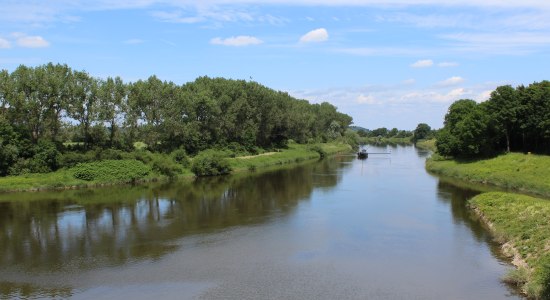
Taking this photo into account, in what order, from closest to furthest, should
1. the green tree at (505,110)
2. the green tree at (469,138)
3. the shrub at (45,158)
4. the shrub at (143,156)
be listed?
the shrub at (45,158) < the green tree at (505,110) < the shrub at (143,156) < the green tree at (469,138)

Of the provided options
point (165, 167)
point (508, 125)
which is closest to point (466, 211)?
point (508, 125)

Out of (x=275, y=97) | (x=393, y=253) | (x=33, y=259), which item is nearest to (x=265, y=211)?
(x=393, y=253)

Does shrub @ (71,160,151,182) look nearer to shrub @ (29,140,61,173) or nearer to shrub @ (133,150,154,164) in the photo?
shrub @ (133,150,154,164)

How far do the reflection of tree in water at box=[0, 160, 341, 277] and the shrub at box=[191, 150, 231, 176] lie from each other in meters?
6.51

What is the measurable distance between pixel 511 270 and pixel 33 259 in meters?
24.3

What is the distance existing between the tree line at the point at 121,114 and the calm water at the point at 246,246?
1014 centimetres

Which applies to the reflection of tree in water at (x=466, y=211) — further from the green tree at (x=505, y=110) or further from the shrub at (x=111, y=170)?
the shrub at (x=111, y=170)

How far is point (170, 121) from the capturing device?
70000 millimetres

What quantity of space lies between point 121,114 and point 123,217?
30465mm

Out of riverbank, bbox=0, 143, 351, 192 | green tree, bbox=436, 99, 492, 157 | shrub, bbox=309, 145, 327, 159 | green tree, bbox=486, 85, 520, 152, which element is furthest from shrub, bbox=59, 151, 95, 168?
shrub, bbox=309, 145, 327, 159

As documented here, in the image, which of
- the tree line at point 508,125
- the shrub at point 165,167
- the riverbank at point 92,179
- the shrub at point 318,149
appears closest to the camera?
the riverbank at point 92,179

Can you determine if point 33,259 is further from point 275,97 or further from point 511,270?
point 275,97

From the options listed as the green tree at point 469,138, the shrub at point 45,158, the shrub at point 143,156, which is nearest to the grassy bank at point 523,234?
the green tree at point 469,138

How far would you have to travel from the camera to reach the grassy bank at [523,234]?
66.2 feet
